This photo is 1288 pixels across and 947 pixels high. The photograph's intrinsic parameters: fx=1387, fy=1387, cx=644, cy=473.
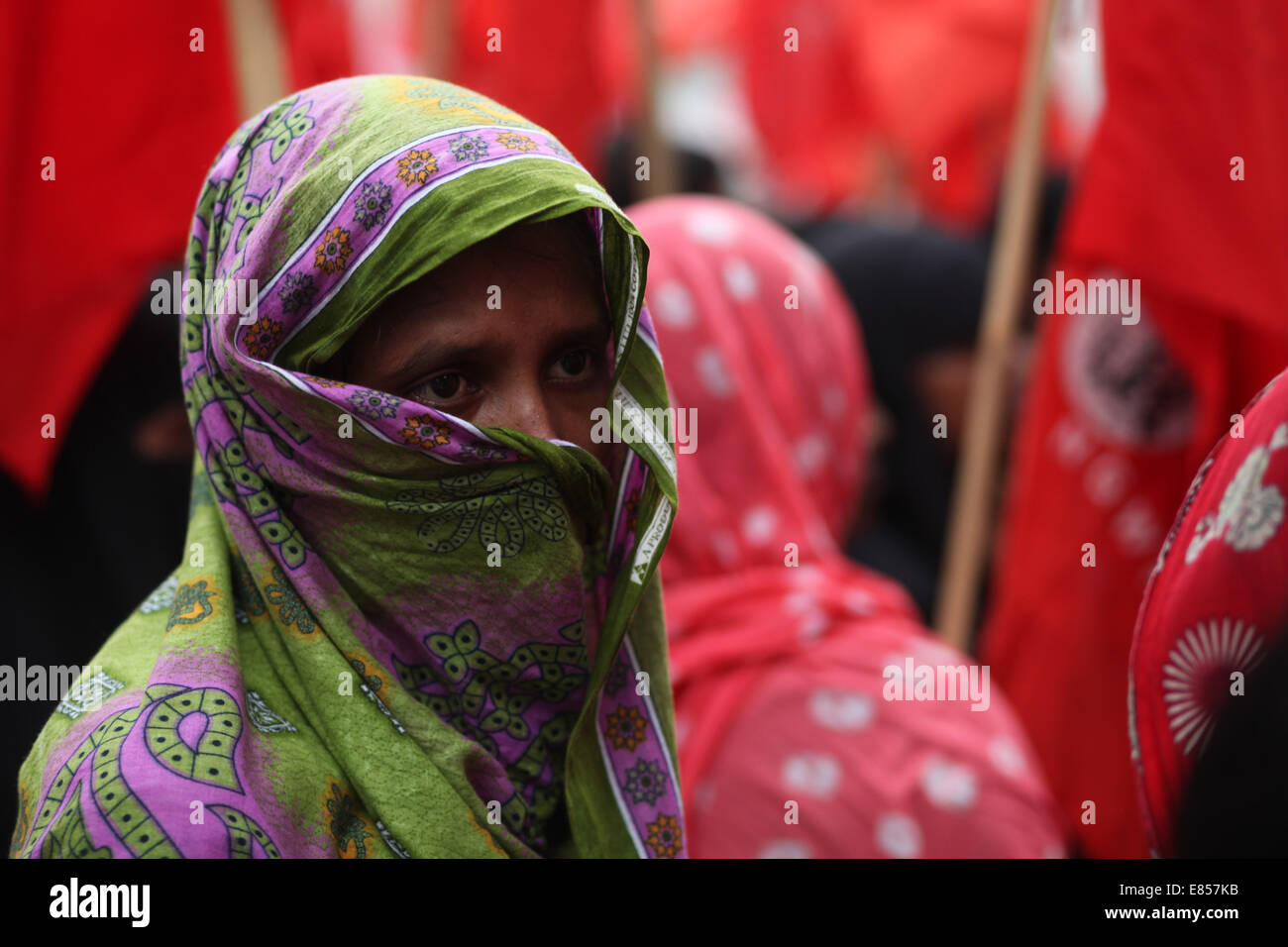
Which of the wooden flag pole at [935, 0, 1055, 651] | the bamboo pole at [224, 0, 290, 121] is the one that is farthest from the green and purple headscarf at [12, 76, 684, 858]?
the wooden flag pole at [935, 0, 1055, 651]

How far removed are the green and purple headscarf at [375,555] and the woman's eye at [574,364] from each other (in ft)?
0.11

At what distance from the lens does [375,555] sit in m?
1.09

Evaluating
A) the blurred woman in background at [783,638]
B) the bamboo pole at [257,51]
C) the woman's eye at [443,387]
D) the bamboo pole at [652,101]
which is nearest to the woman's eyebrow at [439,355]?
the woman's eye at [443,387]

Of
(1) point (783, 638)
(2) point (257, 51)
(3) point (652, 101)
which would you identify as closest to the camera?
(1) point (783, 638)

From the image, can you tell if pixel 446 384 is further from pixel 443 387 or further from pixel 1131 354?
pixel 1131 354

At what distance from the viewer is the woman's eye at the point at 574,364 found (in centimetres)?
116

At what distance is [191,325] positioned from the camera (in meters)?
1.16

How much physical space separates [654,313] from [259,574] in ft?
2.96

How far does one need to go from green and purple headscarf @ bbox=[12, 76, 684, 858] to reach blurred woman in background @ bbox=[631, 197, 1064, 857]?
46 centimetres

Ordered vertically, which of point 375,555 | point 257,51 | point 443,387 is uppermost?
point 257,51

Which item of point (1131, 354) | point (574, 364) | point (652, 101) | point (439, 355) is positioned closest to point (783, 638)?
point (574, 364)

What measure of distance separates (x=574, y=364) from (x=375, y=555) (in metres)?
0.23
